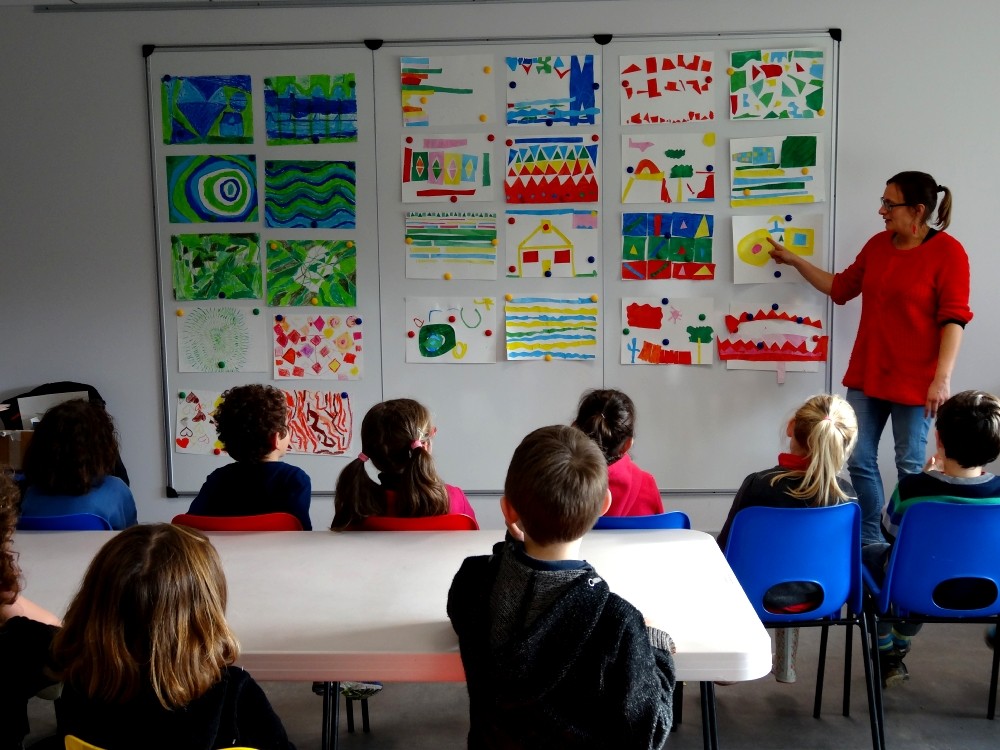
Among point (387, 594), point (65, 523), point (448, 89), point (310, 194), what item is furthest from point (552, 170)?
point (387, 594)

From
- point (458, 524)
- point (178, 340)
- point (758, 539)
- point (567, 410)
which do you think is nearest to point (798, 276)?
point (567, 410)

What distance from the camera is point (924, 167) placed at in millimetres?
3705

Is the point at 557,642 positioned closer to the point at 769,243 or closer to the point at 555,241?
the point at 555,241

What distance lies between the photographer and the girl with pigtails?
2053 millimetres

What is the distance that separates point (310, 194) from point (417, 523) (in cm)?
222

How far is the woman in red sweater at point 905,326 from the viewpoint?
327 centimetres

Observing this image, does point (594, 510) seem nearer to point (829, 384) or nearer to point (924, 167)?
point (829, 384)

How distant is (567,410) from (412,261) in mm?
932

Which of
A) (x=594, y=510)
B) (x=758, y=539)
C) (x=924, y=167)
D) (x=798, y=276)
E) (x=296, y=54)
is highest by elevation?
(x=296, y=54)

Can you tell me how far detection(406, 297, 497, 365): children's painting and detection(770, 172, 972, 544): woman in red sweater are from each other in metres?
1.50

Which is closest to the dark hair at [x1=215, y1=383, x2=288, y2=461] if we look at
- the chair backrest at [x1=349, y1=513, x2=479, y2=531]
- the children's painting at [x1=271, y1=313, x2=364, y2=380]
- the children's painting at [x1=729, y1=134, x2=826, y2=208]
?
the chair backrest at [x1=349, y1=513, x2=479, y2=531]

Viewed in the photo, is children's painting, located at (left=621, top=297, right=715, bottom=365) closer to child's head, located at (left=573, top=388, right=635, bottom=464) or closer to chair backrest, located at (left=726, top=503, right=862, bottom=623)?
child's head, located at (left=573, top=388, right=635, bottom=464)

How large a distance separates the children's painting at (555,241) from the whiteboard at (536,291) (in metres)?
0.02

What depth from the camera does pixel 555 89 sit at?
12.2 feet
